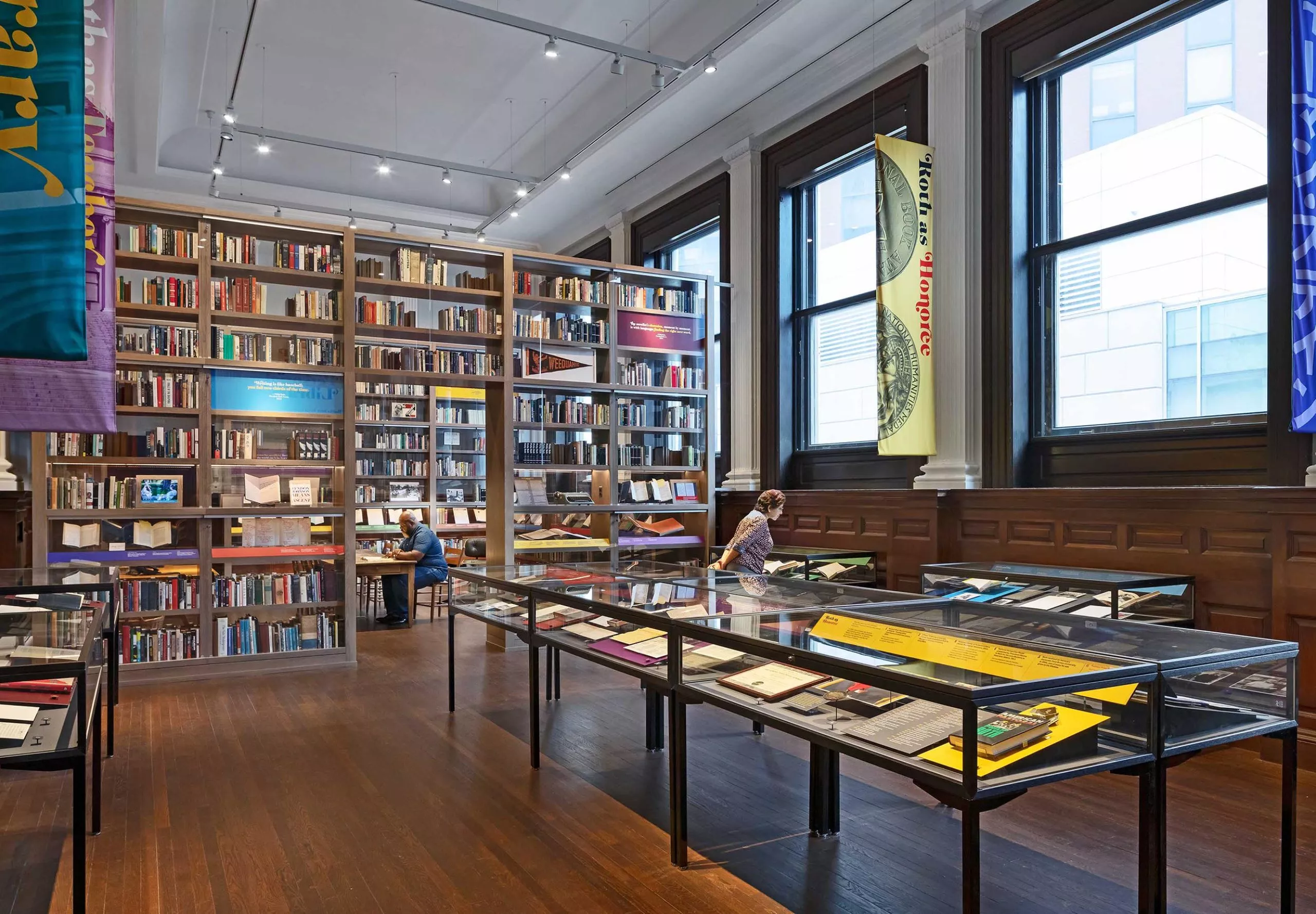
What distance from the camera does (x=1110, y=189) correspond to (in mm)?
6250

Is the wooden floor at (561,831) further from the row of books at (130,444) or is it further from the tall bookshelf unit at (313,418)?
the row of books at (130,444)

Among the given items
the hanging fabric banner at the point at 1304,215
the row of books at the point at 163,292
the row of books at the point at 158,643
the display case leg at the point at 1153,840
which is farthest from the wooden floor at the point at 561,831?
the row of books at the point at 163,292

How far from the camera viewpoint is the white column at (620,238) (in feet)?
38.3

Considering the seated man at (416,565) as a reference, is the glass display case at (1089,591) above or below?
above

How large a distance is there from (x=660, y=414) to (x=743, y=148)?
2882 millimetres

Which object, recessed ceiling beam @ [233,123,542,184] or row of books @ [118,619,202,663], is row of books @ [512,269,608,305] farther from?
row of books @ [118,619,202,663]

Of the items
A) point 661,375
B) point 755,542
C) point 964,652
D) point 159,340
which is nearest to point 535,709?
point 964,652

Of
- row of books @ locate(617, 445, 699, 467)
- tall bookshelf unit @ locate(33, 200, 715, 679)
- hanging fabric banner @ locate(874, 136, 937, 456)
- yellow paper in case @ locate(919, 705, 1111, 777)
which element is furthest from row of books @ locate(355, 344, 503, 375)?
yellow paper in case @ locate(919, 705, 1111, 777)

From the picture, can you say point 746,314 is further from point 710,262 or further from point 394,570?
point 394,570

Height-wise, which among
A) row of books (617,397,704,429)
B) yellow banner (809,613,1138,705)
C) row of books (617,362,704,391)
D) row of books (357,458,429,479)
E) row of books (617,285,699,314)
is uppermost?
row of books (617,285,699,314)

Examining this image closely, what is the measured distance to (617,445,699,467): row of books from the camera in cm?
876

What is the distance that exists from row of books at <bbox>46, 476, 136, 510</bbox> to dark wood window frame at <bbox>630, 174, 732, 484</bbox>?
5.14m

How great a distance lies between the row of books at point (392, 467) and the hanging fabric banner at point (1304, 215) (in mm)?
9634

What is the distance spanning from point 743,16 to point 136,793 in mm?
6717
